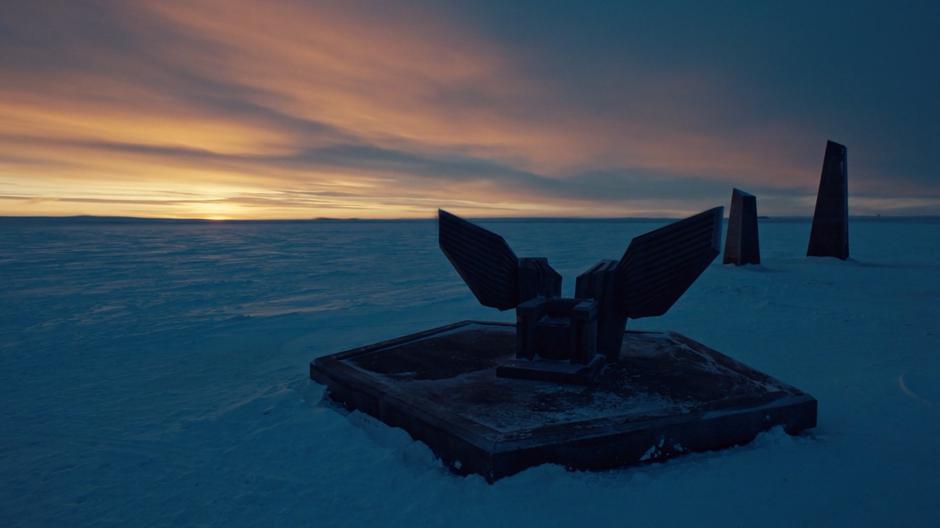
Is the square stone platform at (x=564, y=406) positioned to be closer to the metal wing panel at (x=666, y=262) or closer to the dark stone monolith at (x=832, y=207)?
the metal wing panel at (x=666, y=262)

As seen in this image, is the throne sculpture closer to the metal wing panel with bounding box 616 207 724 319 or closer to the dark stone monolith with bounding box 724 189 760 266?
the metal wing panel with bounding box 616 207 724 319

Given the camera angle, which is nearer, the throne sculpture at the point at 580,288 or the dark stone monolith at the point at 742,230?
the throne sculpture at the point at 580,288

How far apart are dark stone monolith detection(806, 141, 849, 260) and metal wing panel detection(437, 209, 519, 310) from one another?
1574 cm

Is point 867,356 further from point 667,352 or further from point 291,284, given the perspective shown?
point 291,284

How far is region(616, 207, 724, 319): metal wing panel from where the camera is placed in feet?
13.9

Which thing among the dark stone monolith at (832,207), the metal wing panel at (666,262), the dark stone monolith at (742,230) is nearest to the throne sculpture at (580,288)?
the metal wing panel at (666,262)

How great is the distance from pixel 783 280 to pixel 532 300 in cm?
1080

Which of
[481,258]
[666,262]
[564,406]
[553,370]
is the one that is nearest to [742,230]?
[666,262]

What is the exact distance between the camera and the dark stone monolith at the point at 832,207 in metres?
16.4

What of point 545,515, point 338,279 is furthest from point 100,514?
point 338,279

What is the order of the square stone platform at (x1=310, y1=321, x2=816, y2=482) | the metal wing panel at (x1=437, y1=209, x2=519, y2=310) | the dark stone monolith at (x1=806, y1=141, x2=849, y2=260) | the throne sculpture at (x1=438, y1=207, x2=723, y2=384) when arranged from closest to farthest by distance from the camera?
the square stone platform at (x1=310, y1=321, x2=816, y2=482) < the throne sculpture at (x1=438, y1=207, x2=723, y2=384) < the metal wing panel at (x1=437, y1=209, x2=519, y2=310) < the dark stone monolith at (x1=806, y1=141, x2=849, y2=260)

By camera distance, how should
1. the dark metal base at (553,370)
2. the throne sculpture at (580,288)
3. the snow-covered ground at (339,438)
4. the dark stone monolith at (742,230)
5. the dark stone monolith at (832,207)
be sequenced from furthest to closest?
the dark stone monolith at (832,207)
the dark stone monolith at (742,230)
the dark metal base at (553,370)
the throne sculpture at (580,288)
the snow-covered ground at (339,438)

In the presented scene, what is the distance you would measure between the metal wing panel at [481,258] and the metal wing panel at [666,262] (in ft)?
3.72

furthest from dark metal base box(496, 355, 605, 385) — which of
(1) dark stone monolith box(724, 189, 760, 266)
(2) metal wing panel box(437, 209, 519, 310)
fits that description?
(1) dark stone monolith box(724, 189, 760, 266)
